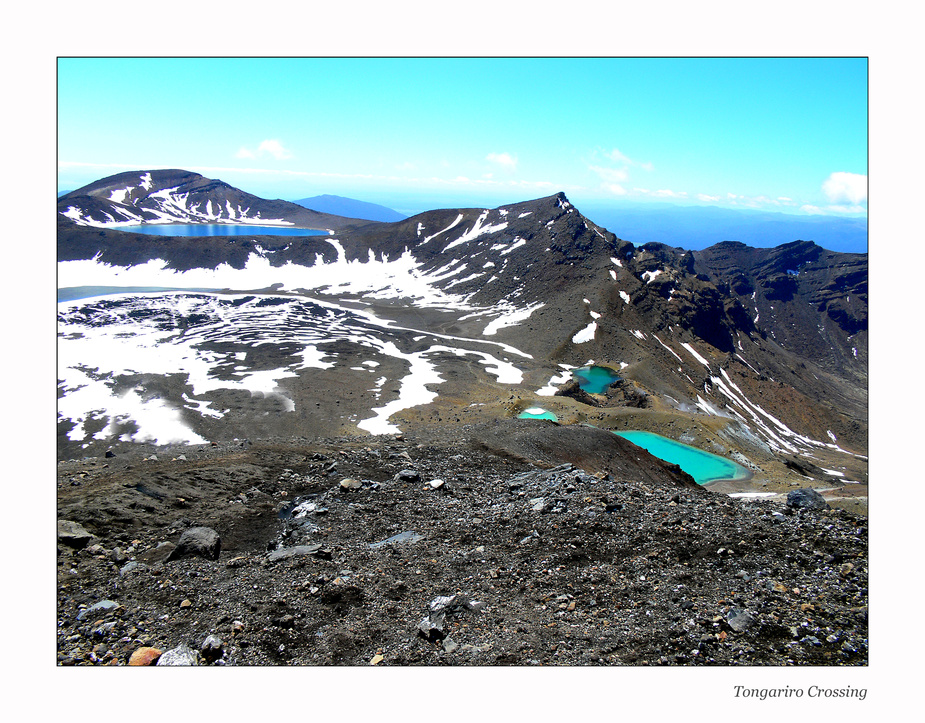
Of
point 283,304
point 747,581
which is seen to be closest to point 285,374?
point 283,304

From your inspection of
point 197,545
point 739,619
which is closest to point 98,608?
point 197,545

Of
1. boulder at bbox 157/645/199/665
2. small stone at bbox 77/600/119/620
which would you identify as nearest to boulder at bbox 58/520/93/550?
small stone at bbox 77/600/119/620

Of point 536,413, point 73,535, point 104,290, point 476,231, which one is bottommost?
point 536,413

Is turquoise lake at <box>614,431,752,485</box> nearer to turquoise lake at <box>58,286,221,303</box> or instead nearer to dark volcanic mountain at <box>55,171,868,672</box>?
dark volcanic mountain at <box>55,171,868,672</box>

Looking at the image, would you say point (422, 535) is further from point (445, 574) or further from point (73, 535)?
point (73, 535)

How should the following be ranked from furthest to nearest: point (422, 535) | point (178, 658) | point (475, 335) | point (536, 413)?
point (475, 335), point (536, 413), point (422, 535), point (178, 658)

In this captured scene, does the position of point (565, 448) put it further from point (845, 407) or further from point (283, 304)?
point (845, 407)
